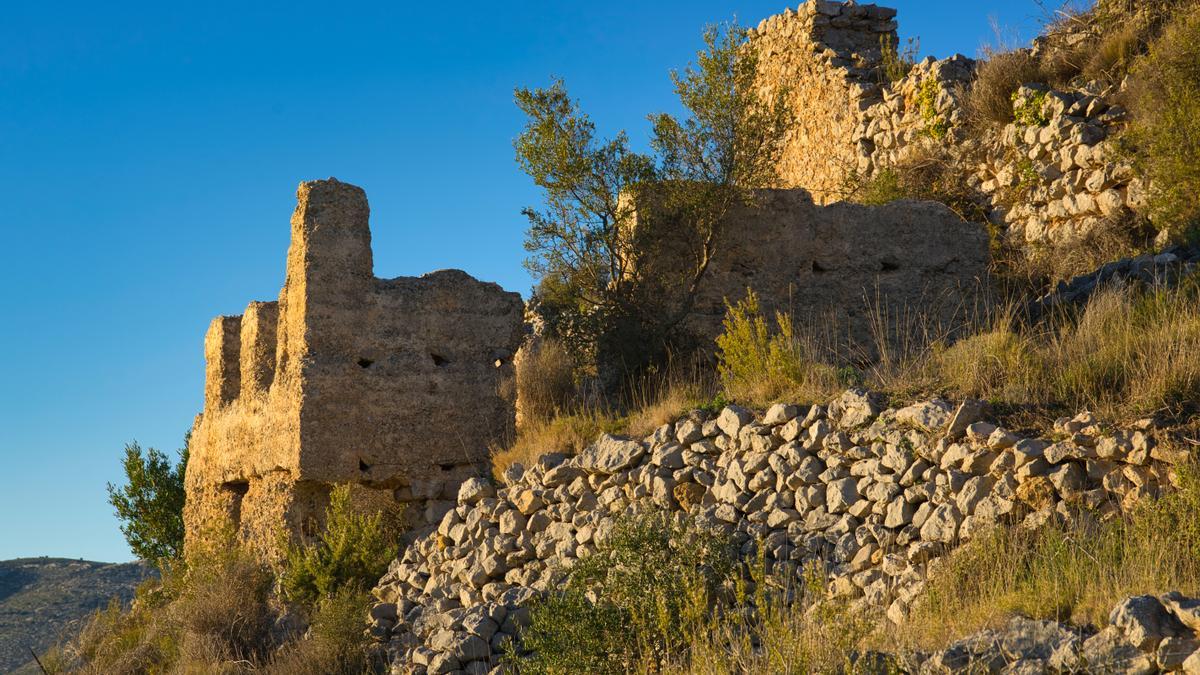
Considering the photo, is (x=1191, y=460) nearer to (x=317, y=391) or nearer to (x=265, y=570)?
(x=317, y=391)

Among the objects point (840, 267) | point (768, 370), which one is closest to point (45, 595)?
point (840, 267)

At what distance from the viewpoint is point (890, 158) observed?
1752cm

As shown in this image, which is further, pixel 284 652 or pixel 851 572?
pixel 284 652

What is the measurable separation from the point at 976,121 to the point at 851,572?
33.6ft

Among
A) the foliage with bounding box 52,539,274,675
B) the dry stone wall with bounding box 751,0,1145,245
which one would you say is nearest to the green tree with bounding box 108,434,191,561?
the foliage with bounding box 52,539,274,675

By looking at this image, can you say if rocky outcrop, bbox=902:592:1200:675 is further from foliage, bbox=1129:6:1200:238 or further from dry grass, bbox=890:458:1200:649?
foliage, bbox=1129:6:1200:238

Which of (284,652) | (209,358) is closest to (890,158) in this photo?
(209,358)

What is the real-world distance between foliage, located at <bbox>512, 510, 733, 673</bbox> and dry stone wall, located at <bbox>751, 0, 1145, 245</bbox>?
832 cm

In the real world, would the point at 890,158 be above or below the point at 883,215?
above

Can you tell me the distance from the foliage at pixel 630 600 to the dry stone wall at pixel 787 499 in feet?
1.37

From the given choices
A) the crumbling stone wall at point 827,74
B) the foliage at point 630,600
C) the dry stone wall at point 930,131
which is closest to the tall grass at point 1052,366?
the foliage at point 630,600

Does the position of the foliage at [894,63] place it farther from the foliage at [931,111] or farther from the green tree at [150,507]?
the green tree at [150,507]

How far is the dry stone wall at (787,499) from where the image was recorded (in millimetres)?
7328

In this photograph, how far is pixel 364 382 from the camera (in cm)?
1086
